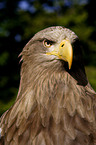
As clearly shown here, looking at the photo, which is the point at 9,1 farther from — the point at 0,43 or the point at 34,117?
the point at 34,117

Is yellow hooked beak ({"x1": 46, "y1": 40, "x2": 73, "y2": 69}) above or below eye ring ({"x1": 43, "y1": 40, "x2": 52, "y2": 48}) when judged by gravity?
below

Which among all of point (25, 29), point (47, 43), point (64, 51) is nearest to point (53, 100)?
point (64, 51)

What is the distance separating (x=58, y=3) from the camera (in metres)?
17.7

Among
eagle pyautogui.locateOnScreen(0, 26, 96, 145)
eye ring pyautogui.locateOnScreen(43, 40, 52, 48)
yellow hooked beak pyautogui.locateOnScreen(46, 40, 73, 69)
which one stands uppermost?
eye ring pyautogui.locateOnScreen(43, 40, 52, 48)

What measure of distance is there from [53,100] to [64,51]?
0.55 metres

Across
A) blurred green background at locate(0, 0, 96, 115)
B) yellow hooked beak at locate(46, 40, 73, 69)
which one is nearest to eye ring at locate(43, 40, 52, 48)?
yellow hooked beak at locate(46, 40, 73, 69)

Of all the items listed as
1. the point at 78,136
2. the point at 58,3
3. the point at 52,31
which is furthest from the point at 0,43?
the point at 58,3

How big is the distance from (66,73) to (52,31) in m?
0.53

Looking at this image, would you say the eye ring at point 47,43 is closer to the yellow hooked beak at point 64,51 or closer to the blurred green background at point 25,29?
the yellow hooked beak at point 64,51

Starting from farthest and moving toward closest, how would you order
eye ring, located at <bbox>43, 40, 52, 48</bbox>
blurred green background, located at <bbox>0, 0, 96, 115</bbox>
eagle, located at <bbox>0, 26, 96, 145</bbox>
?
1. blurred green background, located at <bbox>0, 0, 96, 115</bbox>
2. eye ring, located at <bbox>43, 40, 52, 48</bbox>
3. eagle, located at <bbox>0, 26, 96, 145</bbox>

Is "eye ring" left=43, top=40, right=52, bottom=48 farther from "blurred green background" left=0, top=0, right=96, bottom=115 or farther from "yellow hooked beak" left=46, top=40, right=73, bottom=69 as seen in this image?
"blurred green background" left=0, top=0, right=96, bottom=115

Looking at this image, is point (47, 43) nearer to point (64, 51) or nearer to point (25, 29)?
point (64, 51)

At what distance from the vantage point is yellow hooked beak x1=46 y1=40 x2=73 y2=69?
1989 mm

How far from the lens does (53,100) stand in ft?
6.91
